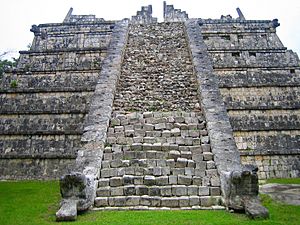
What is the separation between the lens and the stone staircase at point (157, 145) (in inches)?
266

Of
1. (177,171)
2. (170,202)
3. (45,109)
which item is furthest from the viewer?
(45,109)

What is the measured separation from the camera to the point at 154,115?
351 inches

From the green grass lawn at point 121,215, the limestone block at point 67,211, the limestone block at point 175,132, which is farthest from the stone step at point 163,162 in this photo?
the limestone block at point 67,211

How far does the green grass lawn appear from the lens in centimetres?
533

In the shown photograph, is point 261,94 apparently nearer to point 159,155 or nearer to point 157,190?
point 159,155

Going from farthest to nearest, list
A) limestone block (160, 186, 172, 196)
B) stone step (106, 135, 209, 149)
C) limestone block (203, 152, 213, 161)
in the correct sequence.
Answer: stone step (106, 135, 209, 149)
limestone block (203, 152, 213, 161)
limestone block (160, 186, 172, 196)

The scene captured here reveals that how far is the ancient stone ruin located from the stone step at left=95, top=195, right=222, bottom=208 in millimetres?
19

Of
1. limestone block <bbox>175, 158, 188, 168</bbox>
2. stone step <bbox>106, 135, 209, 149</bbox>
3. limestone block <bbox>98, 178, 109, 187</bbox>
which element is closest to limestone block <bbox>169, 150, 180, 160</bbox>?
limestone block <bbox>175, 158, 188, 168</bbox>

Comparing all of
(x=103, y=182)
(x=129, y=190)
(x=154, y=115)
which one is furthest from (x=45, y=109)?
(x=129, y=190)

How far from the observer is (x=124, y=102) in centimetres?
959

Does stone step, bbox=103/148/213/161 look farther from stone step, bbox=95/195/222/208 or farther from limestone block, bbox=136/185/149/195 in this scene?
stone step, bbox=95/195/222/208

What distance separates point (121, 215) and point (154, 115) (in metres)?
3.58

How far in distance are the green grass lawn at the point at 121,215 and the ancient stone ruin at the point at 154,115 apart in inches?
12.0

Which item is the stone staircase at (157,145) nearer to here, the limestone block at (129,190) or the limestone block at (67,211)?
the limestone block at (129,190)
